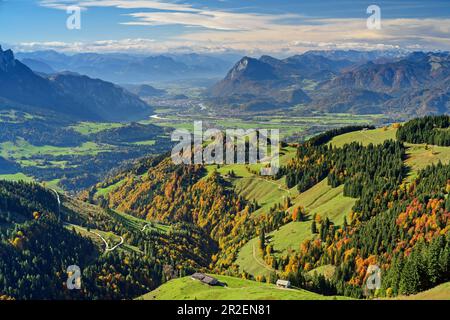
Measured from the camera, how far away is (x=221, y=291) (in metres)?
141

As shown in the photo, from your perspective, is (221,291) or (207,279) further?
(207,279)

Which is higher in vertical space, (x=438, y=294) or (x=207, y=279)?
(x=438, y=294)

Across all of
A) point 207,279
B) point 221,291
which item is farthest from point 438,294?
point 207,279

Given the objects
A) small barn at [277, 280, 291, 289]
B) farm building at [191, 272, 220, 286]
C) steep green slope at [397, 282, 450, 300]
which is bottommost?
farm building at [191, 272, 220, 286]

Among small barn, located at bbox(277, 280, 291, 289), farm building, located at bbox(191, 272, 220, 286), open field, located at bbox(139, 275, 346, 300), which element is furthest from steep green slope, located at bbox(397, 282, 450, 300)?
farm building, located at bbox(191, 272, 220, 286)

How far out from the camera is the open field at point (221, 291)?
407 ft

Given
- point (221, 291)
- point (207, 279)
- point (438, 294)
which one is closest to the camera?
point (438, 294)

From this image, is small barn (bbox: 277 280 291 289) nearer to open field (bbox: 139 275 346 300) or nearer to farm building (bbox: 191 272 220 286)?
open field (bbox: 139 275 346 300)

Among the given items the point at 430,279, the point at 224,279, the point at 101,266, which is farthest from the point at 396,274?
the point at 101,266

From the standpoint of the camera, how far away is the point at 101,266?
19488 centimetres

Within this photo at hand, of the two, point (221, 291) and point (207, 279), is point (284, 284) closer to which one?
point (221, 291)

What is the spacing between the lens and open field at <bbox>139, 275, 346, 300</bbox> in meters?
124
